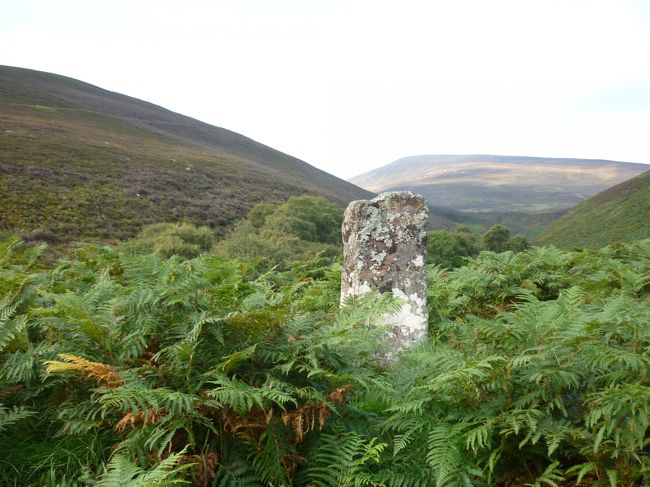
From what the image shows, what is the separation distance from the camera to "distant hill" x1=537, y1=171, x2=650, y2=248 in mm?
51469

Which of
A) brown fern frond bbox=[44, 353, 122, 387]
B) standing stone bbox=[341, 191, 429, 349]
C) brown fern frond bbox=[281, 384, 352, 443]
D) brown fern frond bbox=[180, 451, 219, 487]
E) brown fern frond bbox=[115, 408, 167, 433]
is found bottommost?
brown fern frond bbox=[180, 451, 219, 487]

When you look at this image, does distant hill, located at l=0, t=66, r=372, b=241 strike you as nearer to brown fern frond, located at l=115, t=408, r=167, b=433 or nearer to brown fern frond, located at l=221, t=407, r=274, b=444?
brown fern frond, located at l=115, t=408, r=167, b=433

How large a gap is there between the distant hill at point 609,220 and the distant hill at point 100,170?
118 feet

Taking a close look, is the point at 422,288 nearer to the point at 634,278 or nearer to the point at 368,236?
the point at 368,236

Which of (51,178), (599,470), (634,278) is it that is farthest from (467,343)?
(51,178)

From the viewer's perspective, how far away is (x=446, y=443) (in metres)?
2.80

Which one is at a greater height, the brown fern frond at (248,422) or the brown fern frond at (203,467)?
the brown fern frond at (248,422)

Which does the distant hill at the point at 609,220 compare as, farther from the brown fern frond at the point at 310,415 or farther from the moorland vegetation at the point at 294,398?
the brown fern frond at the point at 310,415

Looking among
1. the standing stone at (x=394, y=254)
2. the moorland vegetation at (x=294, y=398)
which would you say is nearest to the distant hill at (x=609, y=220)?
the standing stone at (x=394, y=254)

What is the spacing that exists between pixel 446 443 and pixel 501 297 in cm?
478

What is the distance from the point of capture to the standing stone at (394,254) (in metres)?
6.04

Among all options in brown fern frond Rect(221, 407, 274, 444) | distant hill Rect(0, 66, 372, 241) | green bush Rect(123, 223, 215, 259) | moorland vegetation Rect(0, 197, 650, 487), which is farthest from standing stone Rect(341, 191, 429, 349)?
distant hill Rect(0, 66, 372, 241)

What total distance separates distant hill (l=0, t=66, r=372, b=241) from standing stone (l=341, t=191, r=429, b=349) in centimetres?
2779

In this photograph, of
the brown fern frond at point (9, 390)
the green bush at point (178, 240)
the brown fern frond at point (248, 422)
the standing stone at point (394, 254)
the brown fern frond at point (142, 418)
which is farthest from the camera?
the green bush at point (178, 240)
